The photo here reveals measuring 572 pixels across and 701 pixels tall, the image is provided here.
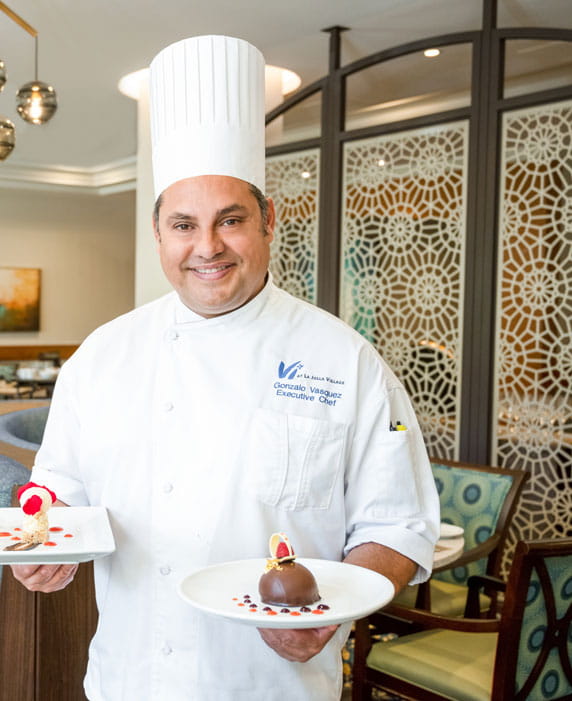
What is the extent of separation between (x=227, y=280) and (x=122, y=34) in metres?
3.85

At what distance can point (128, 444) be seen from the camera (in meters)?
1.38

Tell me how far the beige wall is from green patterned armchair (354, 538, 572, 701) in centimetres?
875

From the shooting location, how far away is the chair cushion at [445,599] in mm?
2984

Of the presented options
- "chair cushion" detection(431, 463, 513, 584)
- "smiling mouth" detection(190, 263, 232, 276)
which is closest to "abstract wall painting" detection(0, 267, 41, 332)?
"chair cushion" detection(431, 463, 513, 584)

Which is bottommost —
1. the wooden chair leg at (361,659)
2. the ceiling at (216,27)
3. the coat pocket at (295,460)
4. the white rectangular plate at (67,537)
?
the wooden chair leg at (361,659)

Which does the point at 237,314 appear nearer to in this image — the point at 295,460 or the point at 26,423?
the point at 295,460

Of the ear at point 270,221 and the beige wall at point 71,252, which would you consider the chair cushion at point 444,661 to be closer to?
the ear at point 270,221

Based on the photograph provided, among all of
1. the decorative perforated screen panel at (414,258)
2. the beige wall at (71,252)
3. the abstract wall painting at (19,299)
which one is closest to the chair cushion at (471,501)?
the decorative perforated screen panel at (414,258)

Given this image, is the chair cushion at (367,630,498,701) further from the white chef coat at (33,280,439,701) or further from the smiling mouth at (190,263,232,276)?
the smiling mouth at (190,263,232,276)

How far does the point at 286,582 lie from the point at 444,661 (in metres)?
1.47

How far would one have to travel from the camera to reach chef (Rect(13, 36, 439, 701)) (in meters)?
1.32

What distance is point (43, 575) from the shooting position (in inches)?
50.6

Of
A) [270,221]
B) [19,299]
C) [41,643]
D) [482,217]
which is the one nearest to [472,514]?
[482,217]

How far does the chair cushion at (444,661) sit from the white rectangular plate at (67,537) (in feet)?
4.54
